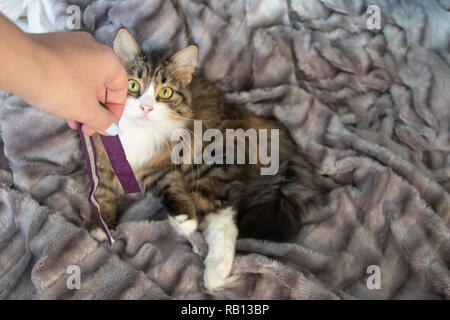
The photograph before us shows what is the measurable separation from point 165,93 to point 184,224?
434 millimetres

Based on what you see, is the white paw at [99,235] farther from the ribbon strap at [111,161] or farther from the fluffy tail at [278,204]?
the fluffy tail at [278,204]

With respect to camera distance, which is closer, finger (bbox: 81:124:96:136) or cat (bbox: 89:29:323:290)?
finger (bbox: 81:124:96:136)

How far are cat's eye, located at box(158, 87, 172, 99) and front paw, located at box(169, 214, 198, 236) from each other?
15.5 inches

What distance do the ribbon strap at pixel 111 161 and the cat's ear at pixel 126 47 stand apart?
363 millimetres

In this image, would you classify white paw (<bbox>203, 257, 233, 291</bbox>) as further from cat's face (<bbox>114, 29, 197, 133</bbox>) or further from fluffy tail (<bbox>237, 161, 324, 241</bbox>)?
cat's face (<bbox>114, 29, 197, 133</bbox>)

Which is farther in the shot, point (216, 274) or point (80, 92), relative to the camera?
point (216, 274)

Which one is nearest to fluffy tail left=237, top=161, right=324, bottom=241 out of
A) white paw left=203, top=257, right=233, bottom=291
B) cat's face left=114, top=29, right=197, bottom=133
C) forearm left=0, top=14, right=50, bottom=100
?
white paw left=203, top=257, right=233, bottom=291

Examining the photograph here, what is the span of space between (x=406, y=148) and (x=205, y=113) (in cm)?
83

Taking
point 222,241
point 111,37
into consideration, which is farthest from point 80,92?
point 111,37

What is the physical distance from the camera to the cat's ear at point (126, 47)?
3.63 feet

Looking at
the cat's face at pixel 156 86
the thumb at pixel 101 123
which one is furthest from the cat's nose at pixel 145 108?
the thumb at pixel 101 123

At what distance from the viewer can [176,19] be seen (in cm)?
147

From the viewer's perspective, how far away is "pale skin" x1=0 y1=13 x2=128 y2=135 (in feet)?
1.79

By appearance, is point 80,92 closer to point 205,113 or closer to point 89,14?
point 205,113
